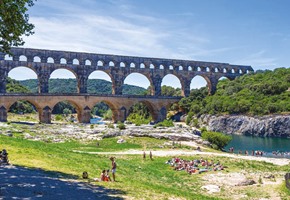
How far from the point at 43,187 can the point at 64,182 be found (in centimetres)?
140

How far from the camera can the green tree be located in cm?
1516

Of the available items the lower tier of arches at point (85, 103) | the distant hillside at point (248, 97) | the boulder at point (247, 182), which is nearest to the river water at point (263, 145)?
the distant hillside at point (248, 97)

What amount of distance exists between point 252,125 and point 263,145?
47.1 feet

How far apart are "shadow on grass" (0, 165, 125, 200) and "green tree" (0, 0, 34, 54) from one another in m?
5.71

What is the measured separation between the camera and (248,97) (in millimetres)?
72438

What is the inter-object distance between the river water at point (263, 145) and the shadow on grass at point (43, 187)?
100 ft

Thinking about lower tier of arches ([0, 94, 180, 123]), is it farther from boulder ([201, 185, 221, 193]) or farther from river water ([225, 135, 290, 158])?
boulder ([201, 185, 221, 193])

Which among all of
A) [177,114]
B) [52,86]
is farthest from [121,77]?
[52,86]

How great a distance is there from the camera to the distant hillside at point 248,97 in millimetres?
65938

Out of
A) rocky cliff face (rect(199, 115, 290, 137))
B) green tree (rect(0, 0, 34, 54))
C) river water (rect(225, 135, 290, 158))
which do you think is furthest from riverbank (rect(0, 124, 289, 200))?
rocky cliff face (rect(199, 115, 290, 137))

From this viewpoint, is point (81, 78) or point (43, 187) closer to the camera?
point (43, 187)

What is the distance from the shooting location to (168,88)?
11712cm

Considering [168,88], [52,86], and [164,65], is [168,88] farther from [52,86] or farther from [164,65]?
[52,86]

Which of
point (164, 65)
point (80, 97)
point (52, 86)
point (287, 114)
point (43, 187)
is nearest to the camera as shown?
point (43, 187)
